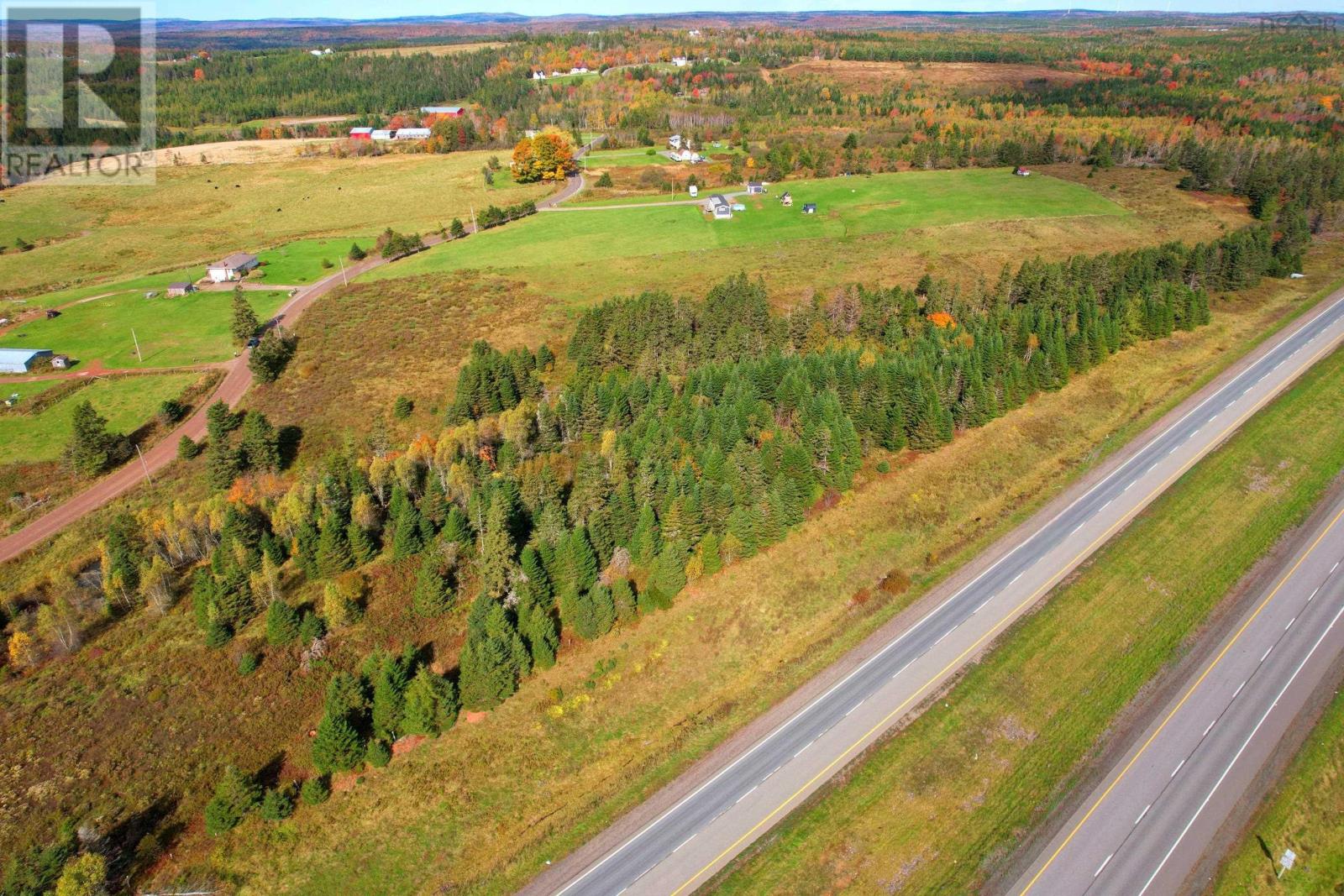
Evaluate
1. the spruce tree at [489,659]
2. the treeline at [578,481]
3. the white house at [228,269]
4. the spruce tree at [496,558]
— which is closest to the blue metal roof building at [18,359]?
the white house at [228,269]

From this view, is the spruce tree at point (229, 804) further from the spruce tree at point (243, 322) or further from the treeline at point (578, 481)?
the spruce tree at point (243, 322)

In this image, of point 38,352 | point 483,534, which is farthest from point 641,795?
point 38,352

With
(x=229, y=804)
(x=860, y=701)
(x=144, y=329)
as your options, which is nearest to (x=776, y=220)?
(x=144, y=329)

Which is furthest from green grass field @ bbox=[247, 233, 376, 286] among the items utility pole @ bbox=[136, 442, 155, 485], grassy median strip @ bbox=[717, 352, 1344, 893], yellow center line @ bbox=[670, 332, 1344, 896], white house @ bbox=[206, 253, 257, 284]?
grassy median strip @ bbox=[717, 352, 1344, 893]

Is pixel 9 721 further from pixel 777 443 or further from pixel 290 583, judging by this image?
pixel 777 443

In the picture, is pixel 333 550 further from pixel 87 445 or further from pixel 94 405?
pixel 94 405
